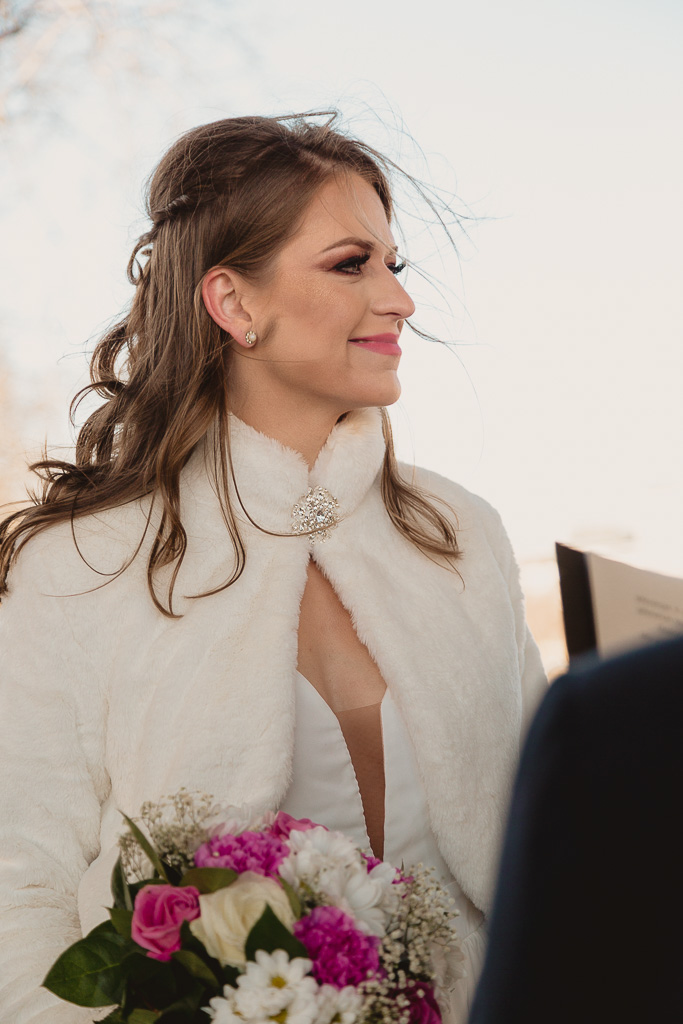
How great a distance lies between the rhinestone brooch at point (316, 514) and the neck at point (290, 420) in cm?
8

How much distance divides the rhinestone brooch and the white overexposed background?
0.97 m

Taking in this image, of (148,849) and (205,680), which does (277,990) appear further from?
(205,680)

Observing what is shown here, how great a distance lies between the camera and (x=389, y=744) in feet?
4.06

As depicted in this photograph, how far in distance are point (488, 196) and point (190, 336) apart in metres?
1.35

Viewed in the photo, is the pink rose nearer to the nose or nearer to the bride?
the bride

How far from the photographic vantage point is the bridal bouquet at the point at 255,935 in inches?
26.7

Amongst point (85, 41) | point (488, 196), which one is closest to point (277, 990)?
point (488, 196)

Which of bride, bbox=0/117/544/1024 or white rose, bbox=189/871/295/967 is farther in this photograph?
bride, bbox=0/117/544/1024

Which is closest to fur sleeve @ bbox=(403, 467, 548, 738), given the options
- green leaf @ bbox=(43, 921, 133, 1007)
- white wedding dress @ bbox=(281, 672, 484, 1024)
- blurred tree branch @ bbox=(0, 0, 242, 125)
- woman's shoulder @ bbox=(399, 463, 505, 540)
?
woman's shoulder @ bbox=(399, 463, 505, 540)

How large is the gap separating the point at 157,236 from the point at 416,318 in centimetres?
49

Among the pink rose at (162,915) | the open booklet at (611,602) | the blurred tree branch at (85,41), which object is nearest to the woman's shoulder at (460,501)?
the open booklet at (611,602)

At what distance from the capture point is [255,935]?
0.68 m

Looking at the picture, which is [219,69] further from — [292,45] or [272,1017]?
[272,1017]

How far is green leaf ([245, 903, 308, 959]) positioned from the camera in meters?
0.68
